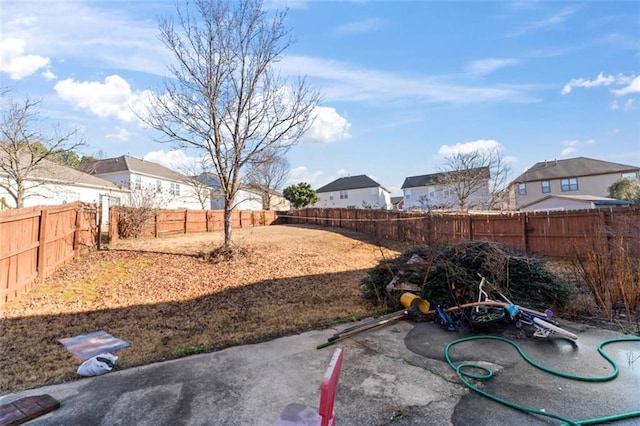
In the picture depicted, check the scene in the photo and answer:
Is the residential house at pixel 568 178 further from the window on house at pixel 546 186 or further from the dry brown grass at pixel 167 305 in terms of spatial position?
the dry brown grass at pixel 167 305

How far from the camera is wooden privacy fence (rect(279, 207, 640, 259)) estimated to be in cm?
668

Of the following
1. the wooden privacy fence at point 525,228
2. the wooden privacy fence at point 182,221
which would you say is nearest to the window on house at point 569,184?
the wooden privacy fence at point 525,228

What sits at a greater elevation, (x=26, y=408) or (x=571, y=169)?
(x=571, y=169)

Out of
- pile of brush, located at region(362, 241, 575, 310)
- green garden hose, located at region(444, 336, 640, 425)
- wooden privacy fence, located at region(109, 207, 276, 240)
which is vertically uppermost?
wooden privacy fence, located at region(109, 207, 276, 240)

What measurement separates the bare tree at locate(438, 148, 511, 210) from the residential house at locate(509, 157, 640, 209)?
281cm

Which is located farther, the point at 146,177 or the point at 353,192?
the point at 353,192

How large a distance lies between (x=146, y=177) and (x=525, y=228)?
2526cm

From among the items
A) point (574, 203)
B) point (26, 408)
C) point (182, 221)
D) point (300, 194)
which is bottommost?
point (26, 408)

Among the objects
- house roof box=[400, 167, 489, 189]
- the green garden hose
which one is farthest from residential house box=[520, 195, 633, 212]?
the green garden hose

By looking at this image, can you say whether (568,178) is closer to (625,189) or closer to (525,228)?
(625,189)

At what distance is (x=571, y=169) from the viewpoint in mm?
28188

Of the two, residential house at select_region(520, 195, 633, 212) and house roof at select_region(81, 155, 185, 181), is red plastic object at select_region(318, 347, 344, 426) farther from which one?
house roof at select_region(81, 155, 185, 181)

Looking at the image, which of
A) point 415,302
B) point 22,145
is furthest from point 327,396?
point 22,145

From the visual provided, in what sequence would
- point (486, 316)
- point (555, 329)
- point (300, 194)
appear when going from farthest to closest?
point (300, 194) → point (486, 316) → point (555, 329)
